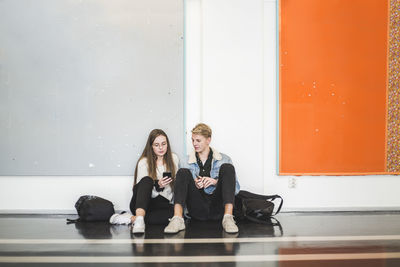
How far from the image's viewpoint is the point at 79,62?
10.7 feet

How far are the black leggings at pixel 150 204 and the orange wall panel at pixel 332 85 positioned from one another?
1206 mm

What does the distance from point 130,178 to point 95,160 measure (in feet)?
1.25

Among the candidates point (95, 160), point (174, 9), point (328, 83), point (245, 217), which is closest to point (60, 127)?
point (95, 160)

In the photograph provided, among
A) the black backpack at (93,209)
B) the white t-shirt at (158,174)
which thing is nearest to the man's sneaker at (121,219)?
the black backpack at (93,209)

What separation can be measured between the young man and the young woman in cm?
17

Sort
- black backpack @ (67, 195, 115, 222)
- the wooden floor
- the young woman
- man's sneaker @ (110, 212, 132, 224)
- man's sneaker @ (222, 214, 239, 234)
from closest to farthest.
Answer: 1. the wooden floor
2. man's sneaker @ (222, 214, 239, 234)
3. the young woman
4. man's sneaker @ (110, 212, 132, 224)
5. black backpack @ (67, 195, 115, 222)

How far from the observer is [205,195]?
2764 mm

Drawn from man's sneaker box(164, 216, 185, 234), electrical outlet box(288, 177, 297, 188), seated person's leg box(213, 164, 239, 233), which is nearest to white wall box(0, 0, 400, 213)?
electrical outlet box(288, 177, 297, 188)

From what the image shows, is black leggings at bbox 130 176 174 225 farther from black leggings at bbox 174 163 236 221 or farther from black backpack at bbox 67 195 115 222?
black backpack at bbox 67 195 115 222

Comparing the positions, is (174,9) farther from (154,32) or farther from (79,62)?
(79,62)

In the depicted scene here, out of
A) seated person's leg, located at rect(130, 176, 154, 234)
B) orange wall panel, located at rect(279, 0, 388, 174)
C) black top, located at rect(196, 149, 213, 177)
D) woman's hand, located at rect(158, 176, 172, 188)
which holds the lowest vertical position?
seated person's leg, located at rect(130, 176, 154, 234)

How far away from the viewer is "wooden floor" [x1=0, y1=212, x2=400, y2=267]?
187 centimetres

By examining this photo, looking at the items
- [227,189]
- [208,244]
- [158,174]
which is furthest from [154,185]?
[208,244]

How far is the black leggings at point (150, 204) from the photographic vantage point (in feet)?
8.69
